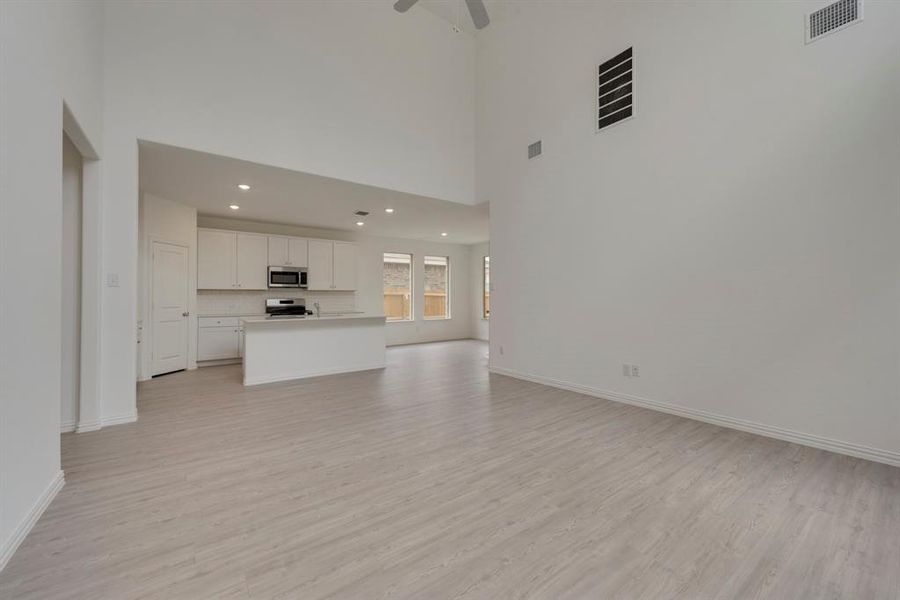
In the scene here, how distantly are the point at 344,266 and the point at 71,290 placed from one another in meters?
4.76

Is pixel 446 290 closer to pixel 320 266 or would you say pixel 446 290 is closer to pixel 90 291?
pixel 320 266

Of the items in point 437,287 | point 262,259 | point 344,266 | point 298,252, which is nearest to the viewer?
point 262,259

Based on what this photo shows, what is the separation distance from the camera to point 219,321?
6492 millimetres

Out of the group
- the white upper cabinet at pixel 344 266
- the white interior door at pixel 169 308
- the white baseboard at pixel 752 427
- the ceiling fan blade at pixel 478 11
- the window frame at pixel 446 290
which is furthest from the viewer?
the window frame at pixel 446 290

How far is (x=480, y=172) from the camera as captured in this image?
233 inches

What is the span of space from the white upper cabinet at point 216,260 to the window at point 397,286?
3.24 meters

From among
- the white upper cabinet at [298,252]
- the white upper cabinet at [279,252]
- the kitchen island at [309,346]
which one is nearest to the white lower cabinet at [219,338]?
the white upper cabinet at [279,252]

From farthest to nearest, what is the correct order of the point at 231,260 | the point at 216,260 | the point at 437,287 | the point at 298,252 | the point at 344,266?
the point at 437,287 → the point at 344,266 → the point at 298,252 → the point at 231,260 → the point at 216,260

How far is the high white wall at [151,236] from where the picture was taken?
519 cm

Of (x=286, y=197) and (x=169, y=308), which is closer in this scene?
(x=286, y=197)

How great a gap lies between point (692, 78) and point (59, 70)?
4.95 m

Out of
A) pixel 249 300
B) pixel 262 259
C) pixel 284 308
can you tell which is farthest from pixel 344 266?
pixel 249 300

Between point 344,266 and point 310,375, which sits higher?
point 344,266

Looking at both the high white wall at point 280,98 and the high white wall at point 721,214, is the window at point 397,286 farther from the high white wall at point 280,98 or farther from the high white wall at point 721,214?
the high white wall at point 721,214
